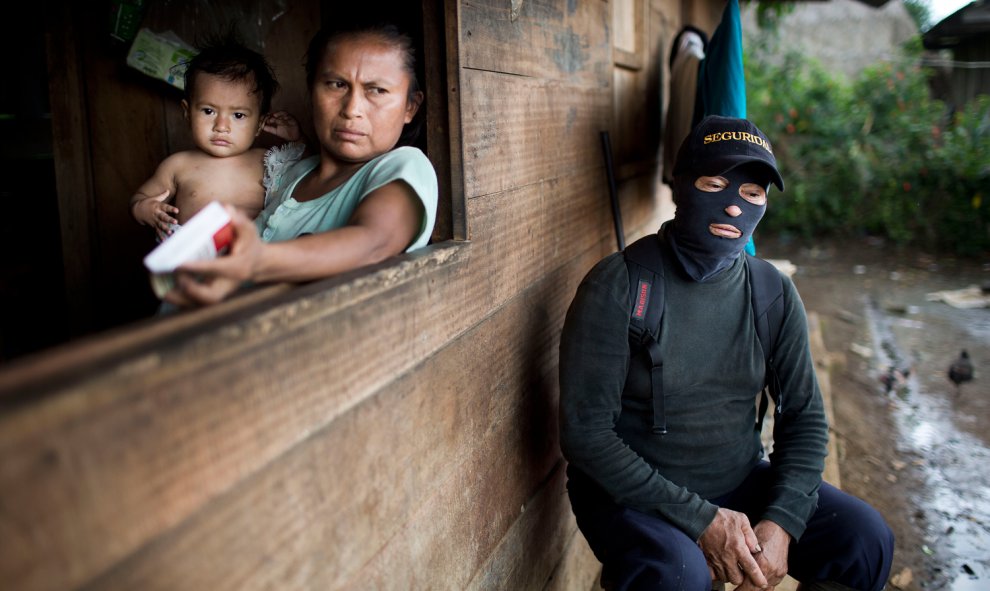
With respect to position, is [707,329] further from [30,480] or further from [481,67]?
[30,480]

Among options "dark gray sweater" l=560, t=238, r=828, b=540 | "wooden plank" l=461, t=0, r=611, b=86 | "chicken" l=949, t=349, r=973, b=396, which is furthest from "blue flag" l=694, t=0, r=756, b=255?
"chicken" l=949, t=349, r=973, b=396

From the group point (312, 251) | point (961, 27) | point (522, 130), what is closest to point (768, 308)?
point (522, 130)

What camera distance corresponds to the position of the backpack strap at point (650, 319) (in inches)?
80.4

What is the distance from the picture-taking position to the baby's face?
1.96 metres

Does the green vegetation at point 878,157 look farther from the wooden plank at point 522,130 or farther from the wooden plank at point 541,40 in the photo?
the wooden plank at point 522,130

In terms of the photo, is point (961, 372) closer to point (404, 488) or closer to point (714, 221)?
point (714, 221)

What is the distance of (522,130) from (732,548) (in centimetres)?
127

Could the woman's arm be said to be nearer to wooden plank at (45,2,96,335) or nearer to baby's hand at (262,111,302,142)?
baby's hand at (262,111,302,142)

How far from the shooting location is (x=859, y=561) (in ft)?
6.60

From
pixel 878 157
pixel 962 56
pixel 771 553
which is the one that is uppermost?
pixel 962 56

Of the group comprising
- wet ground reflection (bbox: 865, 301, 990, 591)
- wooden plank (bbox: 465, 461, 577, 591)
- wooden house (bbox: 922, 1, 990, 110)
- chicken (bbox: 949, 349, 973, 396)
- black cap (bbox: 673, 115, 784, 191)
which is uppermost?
wooden house (bbox: 922, 1, 990, 110)

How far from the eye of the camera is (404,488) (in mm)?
1436

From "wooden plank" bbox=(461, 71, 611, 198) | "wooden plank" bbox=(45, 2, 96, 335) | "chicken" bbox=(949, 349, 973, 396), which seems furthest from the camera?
"chicken" bbox=(949, 349, 973, 396)

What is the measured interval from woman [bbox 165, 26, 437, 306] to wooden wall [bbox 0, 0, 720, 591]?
0.08 m
